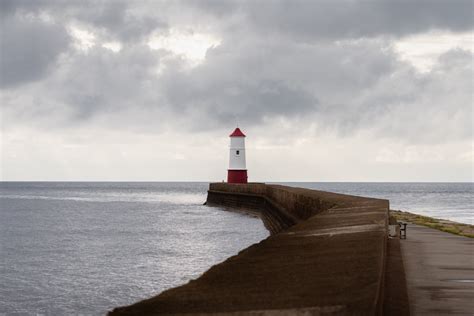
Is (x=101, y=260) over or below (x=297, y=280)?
below

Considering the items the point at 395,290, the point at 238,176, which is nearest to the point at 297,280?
the point at 395,290

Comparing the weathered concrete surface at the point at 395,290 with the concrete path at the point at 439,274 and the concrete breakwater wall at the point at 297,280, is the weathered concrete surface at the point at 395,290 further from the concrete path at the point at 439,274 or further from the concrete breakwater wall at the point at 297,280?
the concrete breakwater wall at the point at 297,280

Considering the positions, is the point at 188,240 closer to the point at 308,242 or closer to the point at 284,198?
the point at 284,198

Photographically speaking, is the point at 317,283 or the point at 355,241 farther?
the point at 355,241

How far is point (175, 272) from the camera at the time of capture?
1838 centimetres

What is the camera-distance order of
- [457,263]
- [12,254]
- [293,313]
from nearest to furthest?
[293,313] → [457,263] → [12,254]

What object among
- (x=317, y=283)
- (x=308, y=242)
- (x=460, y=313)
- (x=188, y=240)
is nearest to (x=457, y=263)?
(x=308, y=242)

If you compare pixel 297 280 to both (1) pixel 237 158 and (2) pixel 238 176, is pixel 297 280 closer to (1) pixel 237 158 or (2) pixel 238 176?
(1) pixel 237 158

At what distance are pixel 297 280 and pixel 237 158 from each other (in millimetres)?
50285

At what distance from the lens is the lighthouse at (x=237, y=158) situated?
5600cm

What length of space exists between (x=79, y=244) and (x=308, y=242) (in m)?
19.5

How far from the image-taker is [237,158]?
56.3 meters

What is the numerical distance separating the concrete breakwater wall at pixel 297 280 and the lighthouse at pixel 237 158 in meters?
44.7

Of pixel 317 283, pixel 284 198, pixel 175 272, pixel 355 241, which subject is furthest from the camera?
pixel 284 198
